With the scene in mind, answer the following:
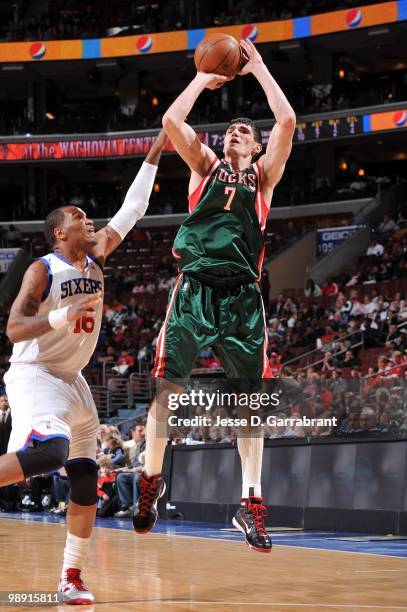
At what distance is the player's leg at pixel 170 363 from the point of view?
19.0 ft

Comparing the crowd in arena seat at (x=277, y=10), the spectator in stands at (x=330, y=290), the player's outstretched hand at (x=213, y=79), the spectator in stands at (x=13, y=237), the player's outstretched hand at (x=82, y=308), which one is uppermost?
the crowd in arena seat at (x=277, y=10)

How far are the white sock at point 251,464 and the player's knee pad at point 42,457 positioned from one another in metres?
1.31

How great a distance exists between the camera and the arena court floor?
221 inches

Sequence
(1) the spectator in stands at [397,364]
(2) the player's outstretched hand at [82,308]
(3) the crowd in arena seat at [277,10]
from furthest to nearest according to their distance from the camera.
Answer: (3) the crowd in arena seat at [277,10] < (1) the spectator in stands at [397,364] < (2) the player's outstretched hand at [82,308]

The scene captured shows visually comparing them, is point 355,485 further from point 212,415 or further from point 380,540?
point 212,415

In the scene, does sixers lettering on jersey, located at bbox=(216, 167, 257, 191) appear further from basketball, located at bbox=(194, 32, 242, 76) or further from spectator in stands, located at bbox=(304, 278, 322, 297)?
spectator in stands, located at bbox=(304, 278, 322, 297)

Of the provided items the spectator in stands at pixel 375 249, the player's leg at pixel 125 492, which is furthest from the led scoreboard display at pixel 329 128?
the player's leg at pixel 125 492

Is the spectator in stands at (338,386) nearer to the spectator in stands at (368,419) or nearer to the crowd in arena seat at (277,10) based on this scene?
the spectator in stands at (368,419)

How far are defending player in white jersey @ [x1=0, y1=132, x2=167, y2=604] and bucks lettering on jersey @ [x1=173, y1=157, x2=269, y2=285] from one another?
22.4 inches

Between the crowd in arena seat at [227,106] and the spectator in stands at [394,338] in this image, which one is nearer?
the spectator in stands at [394,338]

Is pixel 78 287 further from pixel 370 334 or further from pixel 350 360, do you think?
pixel 370 334

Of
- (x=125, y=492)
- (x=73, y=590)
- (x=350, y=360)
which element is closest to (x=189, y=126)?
(x=73, y=590)

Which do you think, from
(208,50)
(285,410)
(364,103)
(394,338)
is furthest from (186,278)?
(364,103)

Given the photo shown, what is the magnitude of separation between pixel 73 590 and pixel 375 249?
63.1 ft
